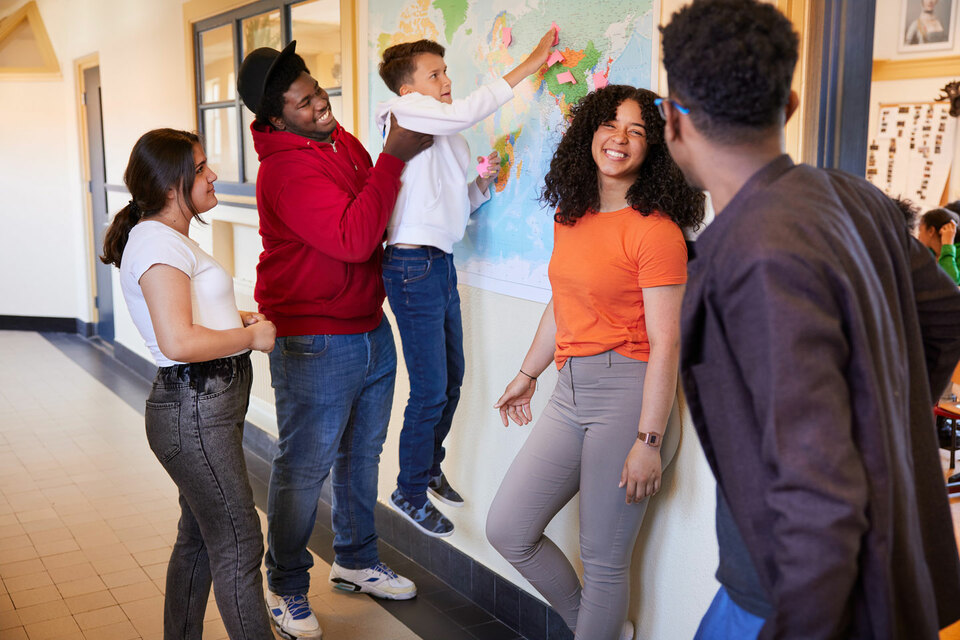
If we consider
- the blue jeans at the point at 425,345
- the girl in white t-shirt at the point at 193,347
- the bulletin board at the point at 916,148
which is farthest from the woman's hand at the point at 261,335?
the bulletin board at the point at 916,148

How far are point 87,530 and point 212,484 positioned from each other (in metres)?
1.85

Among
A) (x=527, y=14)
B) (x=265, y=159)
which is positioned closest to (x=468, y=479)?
(x=265, y=159)

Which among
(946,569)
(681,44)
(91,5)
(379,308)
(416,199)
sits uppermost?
(91,5)

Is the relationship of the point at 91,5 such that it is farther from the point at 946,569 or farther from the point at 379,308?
the point at 946,569

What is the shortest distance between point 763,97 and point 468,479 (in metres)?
2.17

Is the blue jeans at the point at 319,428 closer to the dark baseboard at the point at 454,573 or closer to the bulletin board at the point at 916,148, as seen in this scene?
the dark baseboard at the point at 454,573

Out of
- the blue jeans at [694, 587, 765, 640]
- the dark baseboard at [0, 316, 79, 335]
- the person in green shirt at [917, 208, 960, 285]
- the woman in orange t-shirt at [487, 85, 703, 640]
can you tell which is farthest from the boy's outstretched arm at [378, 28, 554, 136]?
the dark baseboard at [0, 316, 79, 335]

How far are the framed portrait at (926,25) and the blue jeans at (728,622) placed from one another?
177 inches

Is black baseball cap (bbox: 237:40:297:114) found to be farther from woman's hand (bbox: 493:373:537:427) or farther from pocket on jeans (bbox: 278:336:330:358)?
woman's hand (bbox: 493:373:537:427)

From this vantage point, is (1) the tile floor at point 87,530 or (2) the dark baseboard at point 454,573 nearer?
(2) the dark baseboard at point 454,573

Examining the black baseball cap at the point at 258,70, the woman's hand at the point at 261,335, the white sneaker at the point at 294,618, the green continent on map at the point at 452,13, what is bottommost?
the white sneaker at the point at 294,618

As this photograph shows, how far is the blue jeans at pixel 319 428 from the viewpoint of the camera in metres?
2.55

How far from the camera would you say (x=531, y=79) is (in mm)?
2467

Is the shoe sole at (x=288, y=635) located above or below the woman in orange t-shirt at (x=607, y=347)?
below
